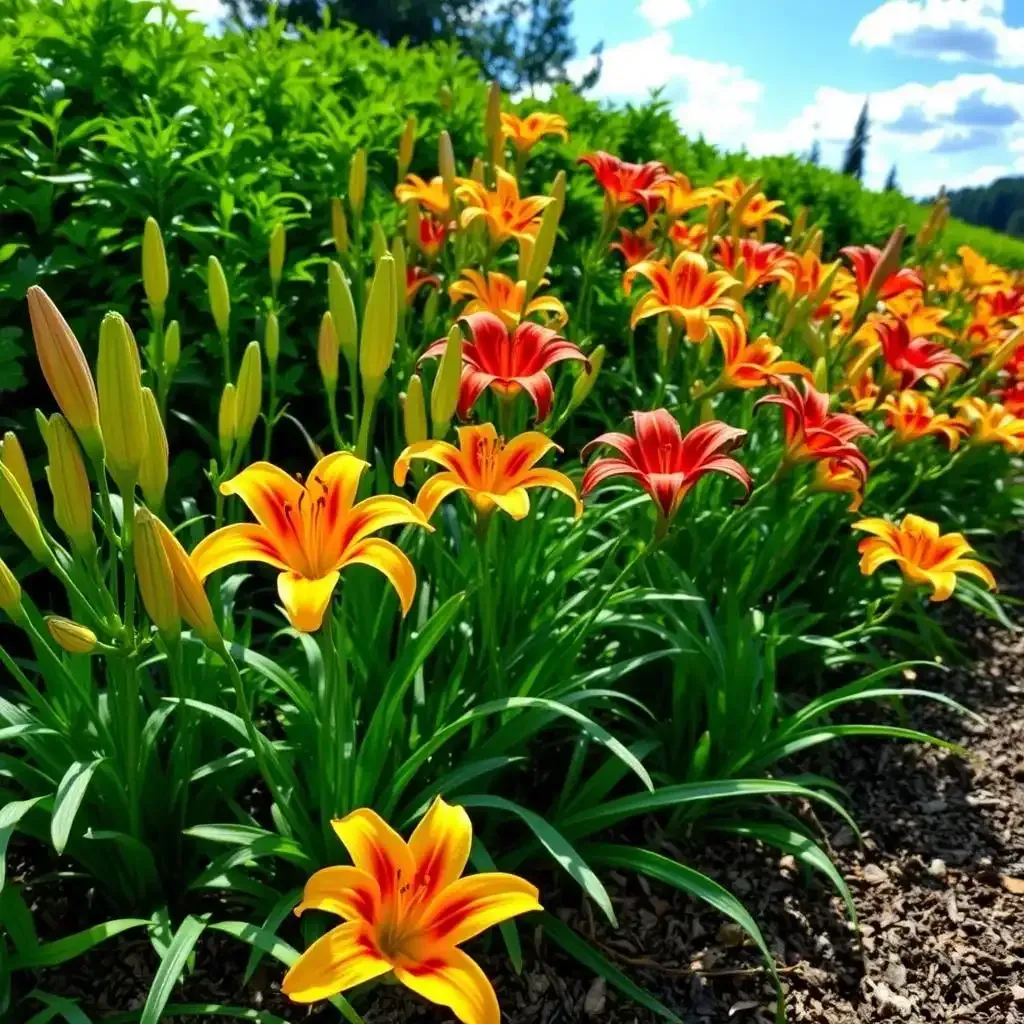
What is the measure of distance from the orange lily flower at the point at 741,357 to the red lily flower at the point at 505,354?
591 millimetres

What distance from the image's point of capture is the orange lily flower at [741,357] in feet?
8.14

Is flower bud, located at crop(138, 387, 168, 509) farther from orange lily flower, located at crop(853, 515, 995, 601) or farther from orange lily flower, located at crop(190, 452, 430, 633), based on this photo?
orange lily flower, located at crop(853, 515, 995, 601)

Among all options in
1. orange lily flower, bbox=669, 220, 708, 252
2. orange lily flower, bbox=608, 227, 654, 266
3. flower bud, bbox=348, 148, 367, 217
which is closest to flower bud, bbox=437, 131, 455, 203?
flower bud, bbox=348, 148, 367, 217

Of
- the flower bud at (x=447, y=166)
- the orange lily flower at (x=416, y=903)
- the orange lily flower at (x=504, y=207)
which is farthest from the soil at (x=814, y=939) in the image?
the flower bud at (x=447, y=166)

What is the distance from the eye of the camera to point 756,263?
306 cm

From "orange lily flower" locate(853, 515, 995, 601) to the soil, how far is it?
72cm

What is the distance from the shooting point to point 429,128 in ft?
12.6

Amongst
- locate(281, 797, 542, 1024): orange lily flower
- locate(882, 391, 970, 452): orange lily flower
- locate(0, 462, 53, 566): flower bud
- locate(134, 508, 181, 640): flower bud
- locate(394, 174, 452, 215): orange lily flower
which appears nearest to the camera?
locate(281, 797, 542, 1024): orange lily flower

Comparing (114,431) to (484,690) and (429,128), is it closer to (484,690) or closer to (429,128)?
(484,690)

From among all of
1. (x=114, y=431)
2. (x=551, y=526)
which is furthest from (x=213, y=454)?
(x=114, y=431)

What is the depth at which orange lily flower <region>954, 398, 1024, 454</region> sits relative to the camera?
3188 mm

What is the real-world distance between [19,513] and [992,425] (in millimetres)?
3194

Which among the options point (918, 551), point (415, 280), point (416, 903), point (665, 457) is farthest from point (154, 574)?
point (918, 551)

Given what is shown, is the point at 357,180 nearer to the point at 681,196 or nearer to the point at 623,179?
the point at 623,179
